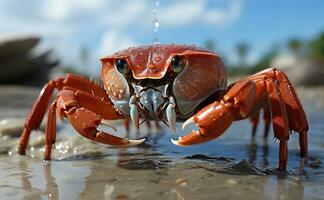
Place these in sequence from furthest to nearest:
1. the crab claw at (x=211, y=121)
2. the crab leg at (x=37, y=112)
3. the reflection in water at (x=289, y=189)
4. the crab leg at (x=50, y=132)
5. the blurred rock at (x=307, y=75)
Answer: the blurred rock at (x=307, y=75)
the crab leg at (x=37, y=112)
the crab leg at (x=50, y=132)
the crab claw at (x=211, y=121)
the reflection in water at (x=289, y=189)

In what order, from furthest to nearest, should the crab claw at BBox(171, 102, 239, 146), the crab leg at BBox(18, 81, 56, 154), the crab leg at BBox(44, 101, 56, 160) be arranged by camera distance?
the crab leg at BBox(18, 81, 56, 154)
the crab leg at BBox(44, 101, 56, 160)
the crab claw at BBox(171, 102, 239, 146)

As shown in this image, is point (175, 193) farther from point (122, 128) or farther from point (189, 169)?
point (122, 128)

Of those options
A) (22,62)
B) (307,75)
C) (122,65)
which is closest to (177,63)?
(122,65)

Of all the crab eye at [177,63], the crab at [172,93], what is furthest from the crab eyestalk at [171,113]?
the crab eye at [177,63]

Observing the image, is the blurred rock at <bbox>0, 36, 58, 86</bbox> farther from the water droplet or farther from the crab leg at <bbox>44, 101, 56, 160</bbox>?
the water droplet

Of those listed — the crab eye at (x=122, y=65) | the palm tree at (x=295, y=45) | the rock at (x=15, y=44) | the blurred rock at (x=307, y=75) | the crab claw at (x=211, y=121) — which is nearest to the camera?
the crab claw at (x=211, y=121)

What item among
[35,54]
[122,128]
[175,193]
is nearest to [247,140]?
[122,128]

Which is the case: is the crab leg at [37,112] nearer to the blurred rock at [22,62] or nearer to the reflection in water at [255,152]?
the reflection in water at [255,152]

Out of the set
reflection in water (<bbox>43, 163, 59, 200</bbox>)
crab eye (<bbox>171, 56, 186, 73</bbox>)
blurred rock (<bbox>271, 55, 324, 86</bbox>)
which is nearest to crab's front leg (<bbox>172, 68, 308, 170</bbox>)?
crab eye (<bbox>171, 56, 186, 73</bbox>)
